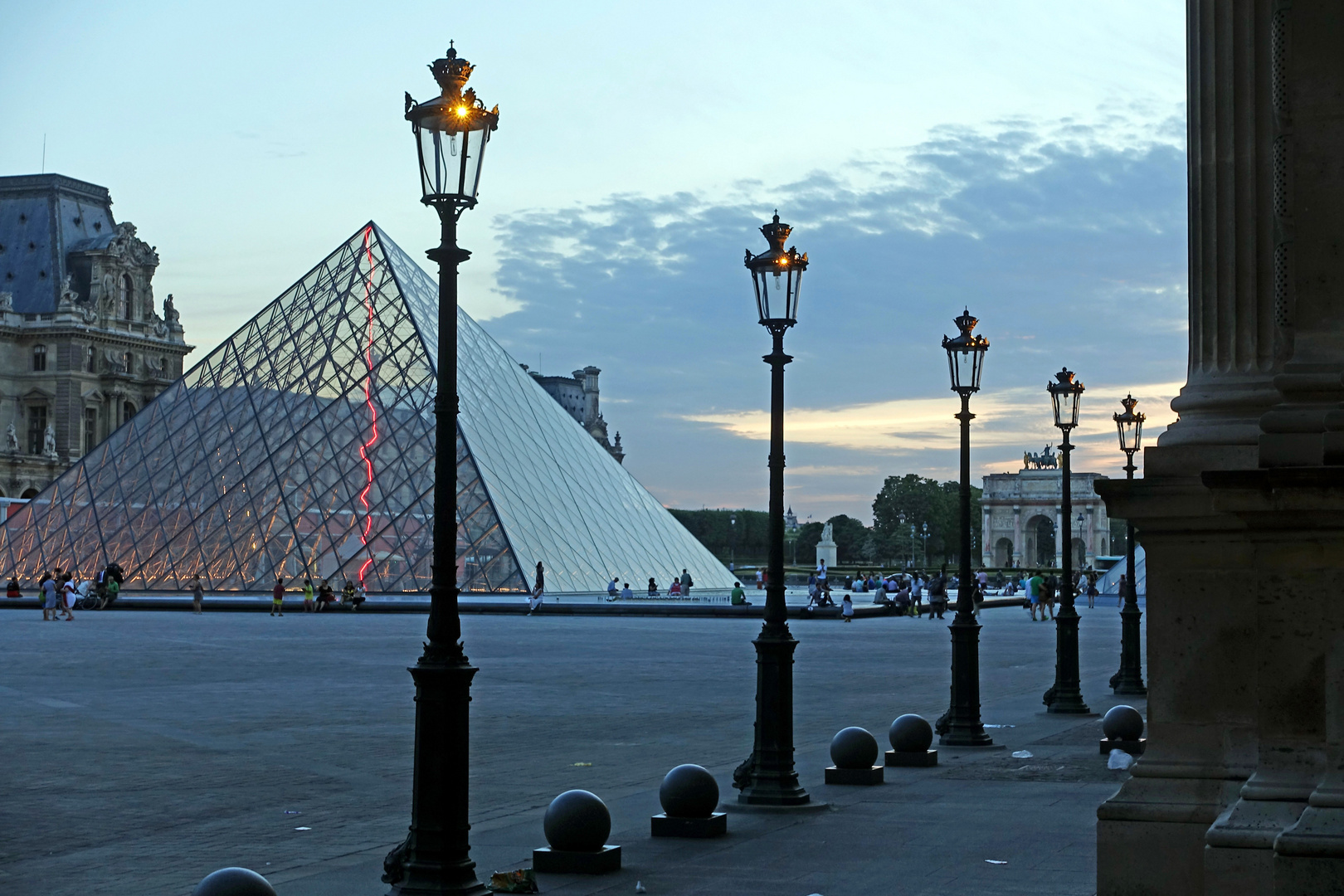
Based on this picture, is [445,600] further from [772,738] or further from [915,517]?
[915,517]

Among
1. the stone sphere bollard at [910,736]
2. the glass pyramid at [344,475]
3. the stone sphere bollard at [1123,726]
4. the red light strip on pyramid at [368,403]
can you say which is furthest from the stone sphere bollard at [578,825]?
the red light strip on pyramid at [368,403]

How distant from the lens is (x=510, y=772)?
11.0m

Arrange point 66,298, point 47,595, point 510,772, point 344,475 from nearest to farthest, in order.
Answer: point 510,772 → point 47,595 → point 344,475 → point 66,298

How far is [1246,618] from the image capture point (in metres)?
5.86

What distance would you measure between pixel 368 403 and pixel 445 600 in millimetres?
43135

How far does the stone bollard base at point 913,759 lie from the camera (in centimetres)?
1132

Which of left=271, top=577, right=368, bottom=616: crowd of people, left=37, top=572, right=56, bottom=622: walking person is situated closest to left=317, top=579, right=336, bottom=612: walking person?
left=271, top=577, right=368, bottom=616: crowd of people

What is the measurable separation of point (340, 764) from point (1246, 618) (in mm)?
7043

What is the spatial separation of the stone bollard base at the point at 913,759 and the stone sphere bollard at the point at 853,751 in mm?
987

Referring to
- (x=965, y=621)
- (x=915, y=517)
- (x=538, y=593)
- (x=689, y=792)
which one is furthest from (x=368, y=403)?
(x=915, y=517)

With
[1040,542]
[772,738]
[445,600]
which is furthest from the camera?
[1040,542]

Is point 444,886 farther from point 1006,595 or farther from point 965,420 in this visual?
point 1006,595

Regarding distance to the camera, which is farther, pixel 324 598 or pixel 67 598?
pixel 324 598

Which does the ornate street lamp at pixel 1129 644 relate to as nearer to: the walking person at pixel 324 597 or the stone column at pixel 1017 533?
the walking person at pixel 324 597
